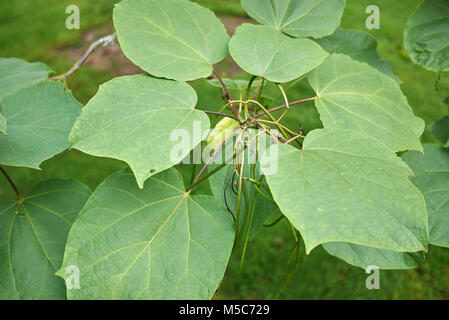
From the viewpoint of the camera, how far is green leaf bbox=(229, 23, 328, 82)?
695 millimetres

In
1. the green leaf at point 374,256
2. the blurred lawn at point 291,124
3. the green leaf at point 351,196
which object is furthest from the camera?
the blurred lawn at point 291,124

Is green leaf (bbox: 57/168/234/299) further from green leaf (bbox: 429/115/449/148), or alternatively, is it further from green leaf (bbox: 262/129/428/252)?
green leaf (bbox: 429/115/449/148)

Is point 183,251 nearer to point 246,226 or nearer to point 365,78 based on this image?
point 246,226

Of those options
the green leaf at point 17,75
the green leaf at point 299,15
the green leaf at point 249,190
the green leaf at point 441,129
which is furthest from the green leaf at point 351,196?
the green leaf at point 17,75

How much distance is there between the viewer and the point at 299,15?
2.73ft

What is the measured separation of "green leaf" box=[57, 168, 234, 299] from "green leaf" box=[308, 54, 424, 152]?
0.94 ft

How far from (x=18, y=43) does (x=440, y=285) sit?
3.58 m

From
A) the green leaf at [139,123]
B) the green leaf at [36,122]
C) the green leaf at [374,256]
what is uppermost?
the green leaf at [139,123]

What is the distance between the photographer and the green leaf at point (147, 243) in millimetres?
539

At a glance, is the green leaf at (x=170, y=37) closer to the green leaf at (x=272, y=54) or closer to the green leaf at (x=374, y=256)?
the green leaf at (x=272, y=54)

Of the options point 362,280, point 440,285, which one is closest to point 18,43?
point 362,280

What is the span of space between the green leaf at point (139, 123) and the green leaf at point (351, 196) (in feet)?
0.49

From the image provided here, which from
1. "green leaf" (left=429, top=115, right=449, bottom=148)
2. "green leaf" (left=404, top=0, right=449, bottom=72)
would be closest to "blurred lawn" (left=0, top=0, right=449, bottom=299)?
"green leaf" (left=429, top=115, right=449, bottom=148)

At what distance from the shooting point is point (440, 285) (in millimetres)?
1782
